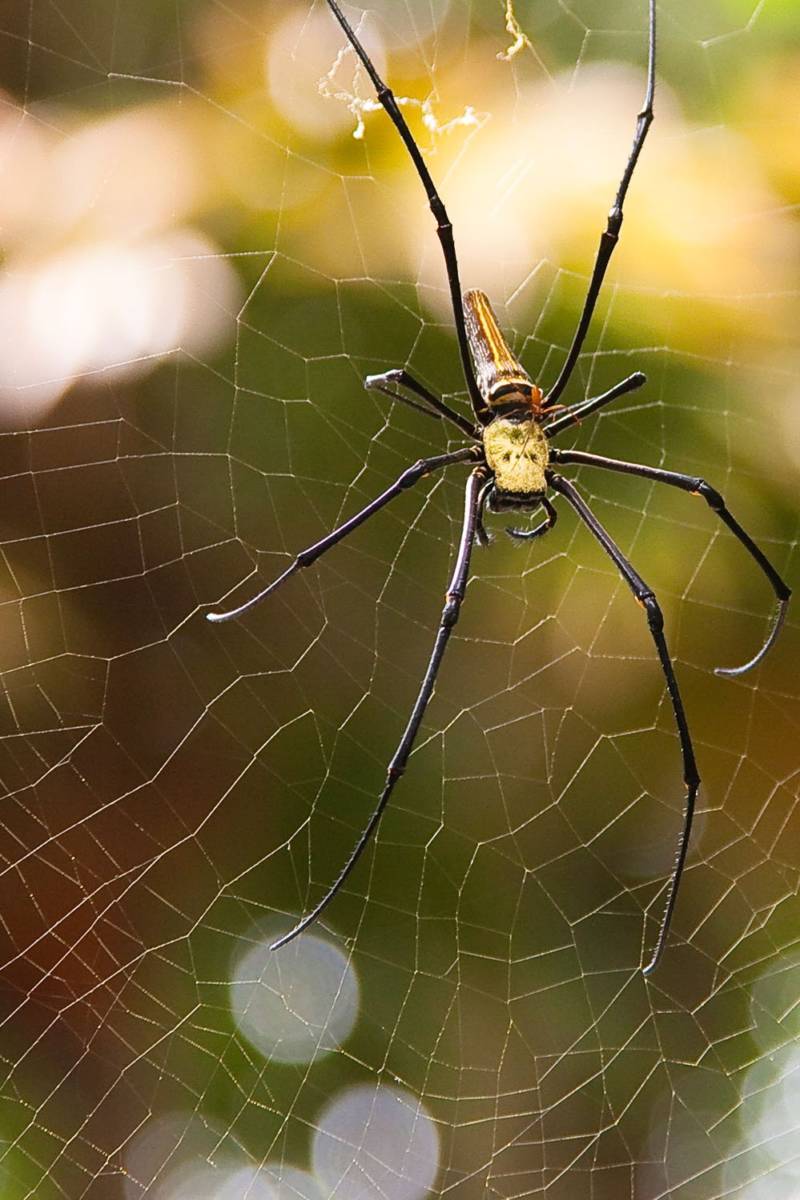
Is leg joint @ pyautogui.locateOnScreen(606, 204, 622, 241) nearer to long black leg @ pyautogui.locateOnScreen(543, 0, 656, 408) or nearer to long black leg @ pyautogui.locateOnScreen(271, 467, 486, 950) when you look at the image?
long black leg @ pyautogui.locateOnScreen(543, 0, 656, 408)

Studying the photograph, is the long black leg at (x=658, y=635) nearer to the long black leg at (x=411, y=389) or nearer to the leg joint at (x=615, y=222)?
the long black leg at (x=411, y=389)

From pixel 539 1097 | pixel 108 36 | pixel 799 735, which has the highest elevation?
pixel 108 36

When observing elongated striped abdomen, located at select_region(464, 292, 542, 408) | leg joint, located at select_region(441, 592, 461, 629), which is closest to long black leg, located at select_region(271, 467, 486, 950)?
leg joint, located at select_region(441, 592, 461, 629)

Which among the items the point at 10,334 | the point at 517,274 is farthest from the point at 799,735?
the point at 10,334

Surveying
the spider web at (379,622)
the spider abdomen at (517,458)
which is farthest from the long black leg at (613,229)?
the spider web at (379,622)

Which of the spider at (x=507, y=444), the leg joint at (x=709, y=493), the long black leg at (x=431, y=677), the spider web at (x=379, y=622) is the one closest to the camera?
the long black leg at (x=431, y=677)

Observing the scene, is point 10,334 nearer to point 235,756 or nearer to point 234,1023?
point 235,756
